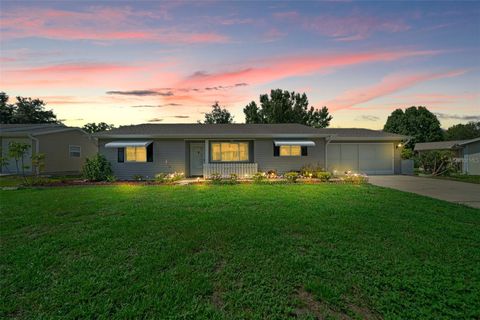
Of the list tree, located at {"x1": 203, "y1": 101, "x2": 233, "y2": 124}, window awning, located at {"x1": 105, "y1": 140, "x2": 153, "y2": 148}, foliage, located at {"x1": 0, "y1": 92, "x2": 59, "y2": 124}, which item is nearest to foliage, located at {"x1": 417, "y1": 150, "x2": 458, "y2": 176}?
window awning, located at {"x1": 105, "y1": 140, "x2": 153, "y2": 148}

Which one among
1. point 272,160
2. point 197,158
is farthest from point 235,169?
point 197,158

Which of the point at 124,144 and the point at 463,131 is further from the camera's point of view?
the point at 463,131

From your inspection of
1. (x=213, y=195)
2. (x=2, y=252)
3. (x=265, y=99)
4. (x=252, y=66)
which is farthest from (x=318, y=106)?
(x=2, y=252)

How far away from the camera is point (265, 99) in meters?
33.9

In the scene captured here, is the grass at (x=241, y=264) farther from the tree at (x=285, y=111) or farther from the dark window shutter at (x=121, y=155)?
the tree at (x=285, y=111)

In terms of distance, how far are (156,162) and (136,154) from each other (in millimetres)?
1343

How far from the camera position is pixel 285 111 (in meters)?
33.0

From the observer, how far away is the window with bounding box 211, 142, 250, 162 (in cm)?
1477

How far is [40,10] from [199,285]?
12620mm

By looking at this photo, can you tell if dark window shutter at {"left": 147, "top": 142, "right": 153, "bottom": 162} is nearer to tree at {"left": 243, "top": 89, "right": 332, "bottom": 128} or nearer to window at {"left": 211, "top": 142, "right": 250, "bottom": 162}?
window at {"left": 211, "top": 142, "right": 250, "bottom": 162}

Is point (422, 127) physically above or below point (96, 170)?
above

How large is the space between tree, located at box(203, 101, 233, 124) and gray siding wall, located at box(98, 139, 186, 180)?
23.6 metres

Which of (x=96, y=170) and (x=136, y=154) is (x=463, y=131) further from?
(x=96, y=170)

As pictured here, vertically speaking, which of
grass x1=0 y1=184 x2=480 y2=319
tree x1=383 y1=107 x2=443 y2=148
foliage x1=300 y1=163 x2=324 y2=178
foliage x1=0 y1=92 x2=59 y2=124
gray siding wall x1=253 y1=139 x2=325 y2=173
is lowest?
grass x1=0 y1=184 x2=480 y2=319
